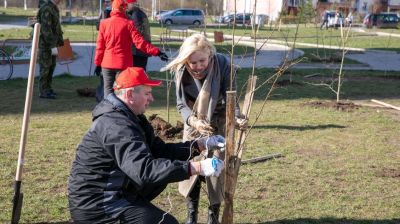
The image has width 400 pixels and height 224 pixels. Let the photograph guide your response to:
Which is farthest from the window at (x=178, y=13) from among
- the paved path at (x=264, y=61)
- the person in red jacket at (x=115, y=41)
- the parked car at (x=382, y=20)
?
the person in red jacket at (x=115, y=41)

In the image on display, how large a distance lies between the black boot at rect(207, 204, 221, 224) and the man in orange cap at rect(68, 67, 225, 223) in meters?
1.09

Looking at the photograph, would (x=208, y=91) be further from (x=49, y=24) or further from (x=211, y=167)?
(x=49, y=24)

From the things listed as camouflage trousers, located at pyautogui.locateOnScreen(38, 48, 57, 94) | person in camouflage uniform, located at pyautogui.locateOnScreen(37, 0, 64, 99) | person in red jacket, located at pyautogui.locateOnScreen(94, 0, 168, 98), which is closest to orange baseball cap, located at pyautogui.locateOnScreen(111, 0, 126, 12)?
person in red jacket, located at pyautogui.locateOnScreen(94, 0, 168, 98)

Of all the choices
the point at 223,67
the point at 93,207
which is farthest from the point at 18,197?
the point at 223,67

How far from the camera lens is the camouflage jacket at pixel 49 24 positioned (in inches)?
379

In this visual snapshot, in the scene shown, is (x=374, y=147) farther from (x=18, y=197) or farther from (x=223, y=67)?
(x=18, y=197)

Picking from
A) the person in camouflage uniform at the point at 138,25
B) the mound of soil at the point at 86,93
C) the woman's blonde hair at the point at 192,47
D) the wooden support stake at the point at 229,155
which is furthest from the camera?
the mound of soil at the point at 86,93

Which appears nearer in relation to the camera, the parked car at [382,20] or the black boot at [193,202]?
the black boot at [193,202]

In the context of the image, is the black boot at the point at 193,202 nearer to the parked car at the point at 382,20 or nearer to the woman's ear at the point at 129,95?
the woman's ear at the point at 129,95

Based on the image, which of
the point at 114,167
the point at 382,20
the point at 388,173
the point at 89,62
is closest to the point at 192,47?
the point at 114,167

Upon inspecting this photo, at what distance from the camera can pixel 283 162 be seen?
6.49 m

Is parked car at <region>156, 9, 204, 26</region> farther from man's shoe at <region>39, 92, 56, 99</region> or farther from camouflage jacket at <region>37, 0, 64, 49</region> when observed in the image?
camouflage jacket at <region>37, 0, 64, 49</region>

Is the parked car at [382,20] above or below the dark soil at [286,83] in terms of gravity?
above

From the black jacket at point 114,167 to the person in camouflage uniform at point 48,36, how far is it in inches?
273
